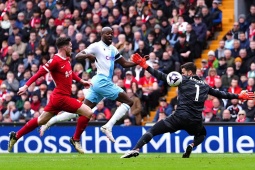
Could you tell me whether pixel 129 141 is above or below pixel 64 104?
below

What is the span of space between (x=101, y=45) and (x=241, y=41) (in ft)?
28.6

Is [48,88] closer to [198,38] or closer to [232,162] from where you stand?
[198,38]

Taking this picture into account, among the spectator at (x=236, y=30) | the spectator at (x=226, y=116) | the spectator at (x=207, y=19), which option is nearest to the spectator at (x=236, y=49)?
the spectator at (x=236, y=30)

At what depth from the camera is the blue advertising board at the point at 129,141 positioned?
23.8 m

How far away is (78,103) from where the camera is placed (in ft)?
62.0

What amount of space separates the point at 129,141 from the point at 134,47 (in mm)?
5155

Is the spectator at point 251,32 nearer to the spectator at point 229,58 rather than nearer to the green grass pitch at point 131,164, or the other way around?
the spectator at point 229,58

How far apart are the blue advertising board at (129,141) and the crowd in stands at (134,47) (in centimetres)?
93

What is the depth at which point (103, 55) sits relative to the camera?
19.4 m

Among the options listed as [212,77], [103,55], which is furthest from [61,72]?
[212,77]

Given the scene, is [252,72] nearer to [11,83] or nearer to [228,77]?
[228,77]

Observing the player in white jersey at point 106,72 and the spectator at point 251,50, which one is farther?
the spectator at point 251,50

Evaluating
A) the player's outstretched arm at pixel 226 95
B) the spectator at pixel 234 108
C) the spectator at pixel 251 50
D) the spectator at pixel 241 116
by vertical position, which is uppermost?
the spectator at pixel 251 50

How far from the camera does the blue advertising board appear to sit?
936 inches
